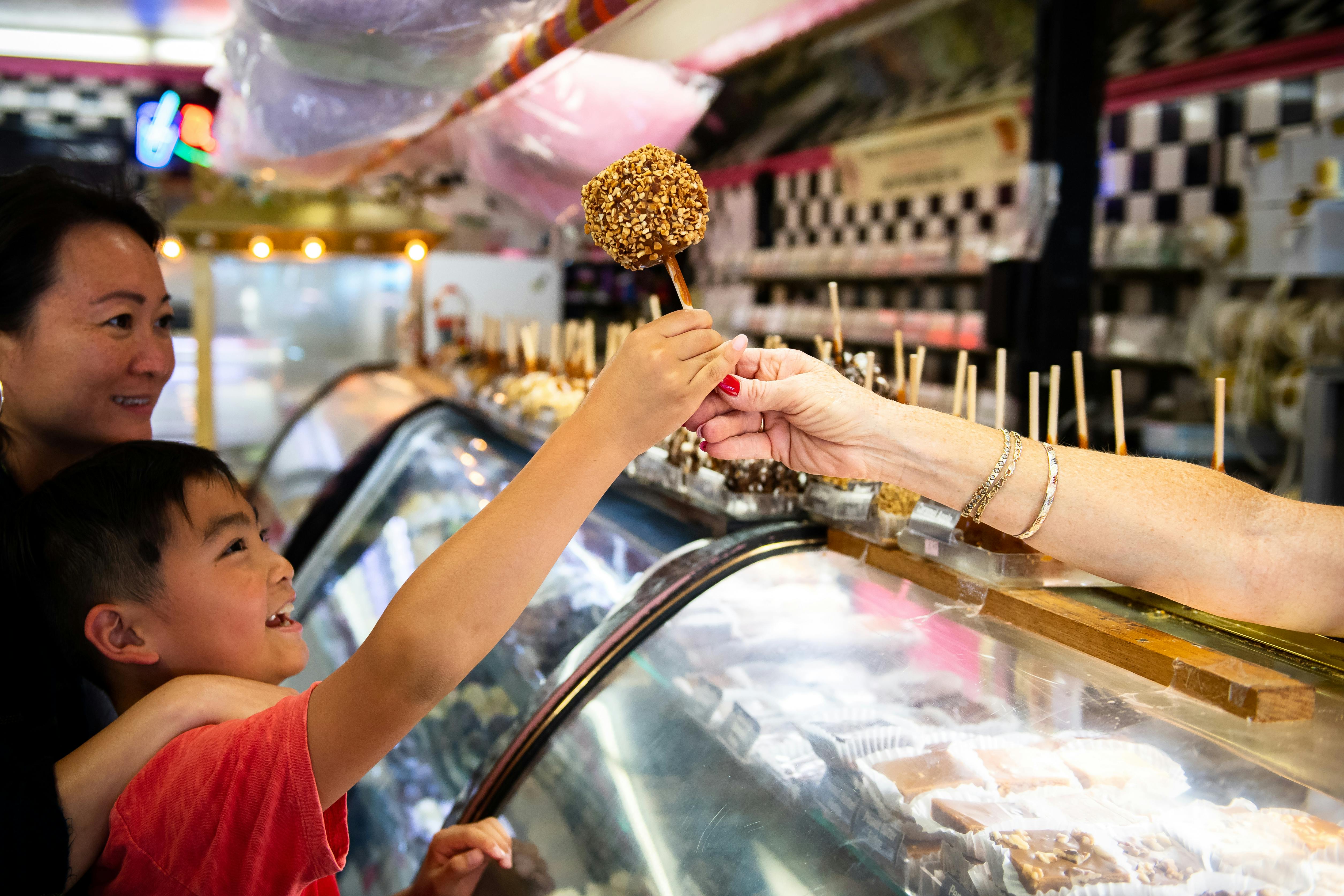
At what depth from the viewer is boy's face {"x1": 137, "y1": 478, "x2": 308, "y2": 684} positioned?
3.91ft

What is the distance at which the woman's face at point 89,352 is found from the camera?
5.03 feet

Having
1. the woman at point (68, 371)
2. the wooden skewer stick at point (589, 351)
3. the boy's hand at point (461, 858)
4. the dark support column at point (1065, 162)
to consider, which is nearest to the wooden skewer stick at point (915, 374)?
the boy's hand at point (461, 858)

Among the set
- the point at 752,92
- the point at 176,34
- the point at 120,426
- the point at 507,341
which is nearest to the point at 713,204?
the point at 752,92

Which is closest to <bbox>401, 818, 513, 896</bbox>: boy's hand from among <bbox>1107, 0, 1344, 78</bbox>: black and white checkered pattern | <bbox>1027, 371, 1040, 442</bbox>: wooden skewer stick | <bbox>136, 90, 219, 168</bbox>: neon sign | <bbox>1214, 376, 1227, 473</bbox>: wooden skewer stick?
<bbox>1027, 371, 1040, 442</bbox>: wooden skewer stick

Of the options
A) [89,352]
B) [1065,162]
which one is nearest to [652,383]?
[89,352]

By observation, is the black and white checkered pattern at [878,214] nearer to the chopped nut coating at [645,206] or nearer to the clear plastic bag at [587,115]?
the clear plastic bag at [587,115]

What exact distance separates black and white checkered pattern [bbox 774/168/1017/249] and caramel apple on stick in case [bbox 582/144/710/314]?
14.3 ft

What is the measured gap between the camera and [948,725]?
124 cm

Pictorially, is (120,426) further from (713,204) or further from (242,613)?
(713,204)

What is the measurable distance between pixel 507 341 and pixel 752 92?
13.3 ft

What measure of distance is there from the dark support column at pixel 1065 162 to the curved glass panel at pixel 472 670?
1.97 metres

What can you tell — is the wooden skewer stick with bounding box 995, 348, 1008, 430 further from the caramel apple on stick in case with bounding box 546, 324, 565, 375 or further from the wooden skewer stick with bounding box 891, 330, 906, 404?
the caramel apple on stick in case with bounding box 546, 324, 565, 375

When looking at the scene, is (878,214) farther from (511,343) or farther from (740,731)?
(740,731)

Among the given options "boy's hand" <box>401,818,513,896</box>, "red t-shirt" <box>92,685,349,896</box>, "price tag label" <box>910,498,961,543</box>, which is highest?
"price tag label" <box>910,498,961,543</box>
